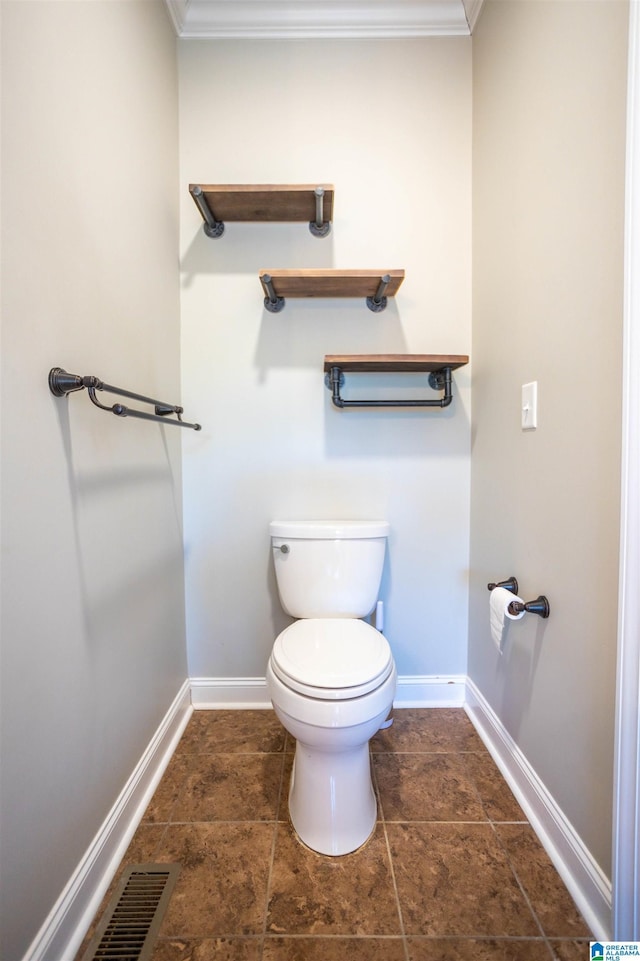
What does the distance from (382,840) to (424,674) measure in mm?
→ 585

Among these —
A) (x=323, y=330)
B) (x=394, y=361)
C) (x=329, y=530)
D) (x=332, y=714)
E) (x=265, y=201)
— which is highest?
(x=265, y=201)

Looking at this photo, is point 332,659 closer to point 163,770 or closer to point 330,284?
point 163,770

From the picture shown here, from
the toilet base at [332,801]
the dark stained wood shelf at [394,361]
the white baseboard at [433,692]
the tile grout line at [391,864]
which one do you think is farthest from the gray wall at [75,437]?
the white baseboard at [433,692]

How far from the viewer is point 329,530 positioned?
4.04 ft

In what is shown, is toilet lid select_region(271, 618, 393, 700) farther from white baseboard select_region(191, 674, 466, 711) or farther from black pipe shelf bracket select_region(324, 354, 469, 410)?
black pipe shelf bracket select_region(324, 354, 469, 410)

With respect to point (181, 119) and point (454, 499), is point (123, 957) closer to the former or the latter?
point (454, 499)

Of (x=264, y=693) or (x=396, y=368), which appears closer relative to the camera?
(x=396, y=368)

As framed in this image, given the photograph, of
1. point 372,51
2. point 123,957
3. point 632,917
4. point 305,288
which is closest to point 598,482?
point 632,917

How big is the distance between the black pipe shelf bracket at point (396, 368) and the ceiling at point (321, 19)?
117 cm

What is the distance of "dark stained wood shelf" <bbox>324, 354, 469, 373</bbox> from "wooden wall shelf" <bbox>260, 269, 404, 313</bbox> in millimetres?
233

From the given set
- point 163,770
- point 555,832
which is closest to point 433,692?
point 555,832

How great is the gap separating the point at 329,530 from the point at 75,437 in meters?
0.76

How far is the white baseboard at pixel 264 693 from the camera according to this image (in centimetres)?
145

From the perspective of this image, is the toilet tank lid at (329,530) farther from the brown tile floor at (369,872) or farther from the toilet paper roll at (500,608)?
the brown tile floor at (369,872)
